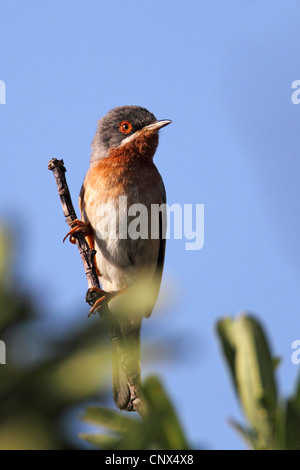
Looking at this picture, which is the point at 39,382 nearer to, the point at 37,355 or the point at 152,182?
the point at 37,355

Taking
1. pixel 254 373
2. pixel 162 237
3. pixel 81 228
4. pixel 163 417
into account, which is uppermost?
pixel 162 237

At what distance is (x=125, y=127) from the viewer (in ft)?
22.6

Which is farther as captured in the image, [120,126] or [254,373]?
[120,126]

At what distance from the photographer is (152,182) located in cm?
653

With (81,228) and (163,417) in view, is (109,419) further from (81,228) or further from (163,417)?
(81,228)

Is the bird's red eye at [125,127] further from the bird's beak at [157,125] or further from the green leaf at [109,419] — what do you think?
the green leaf at [109,419]

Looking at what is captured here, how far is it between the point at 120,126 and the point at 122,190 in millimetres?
1098

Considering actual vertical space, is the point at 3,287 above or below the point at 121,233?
below

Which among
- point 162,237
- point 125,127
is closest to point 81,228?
point 162,237

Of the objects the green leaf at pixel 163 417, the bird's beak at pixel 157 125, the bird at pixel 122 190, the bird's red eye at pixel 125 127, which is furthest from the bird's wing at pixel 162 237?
the green leaf at pixel 163 417

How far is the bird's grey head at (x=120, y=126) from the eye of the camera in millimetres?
6793

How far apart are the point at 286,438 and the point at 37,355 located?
487 millimetres
